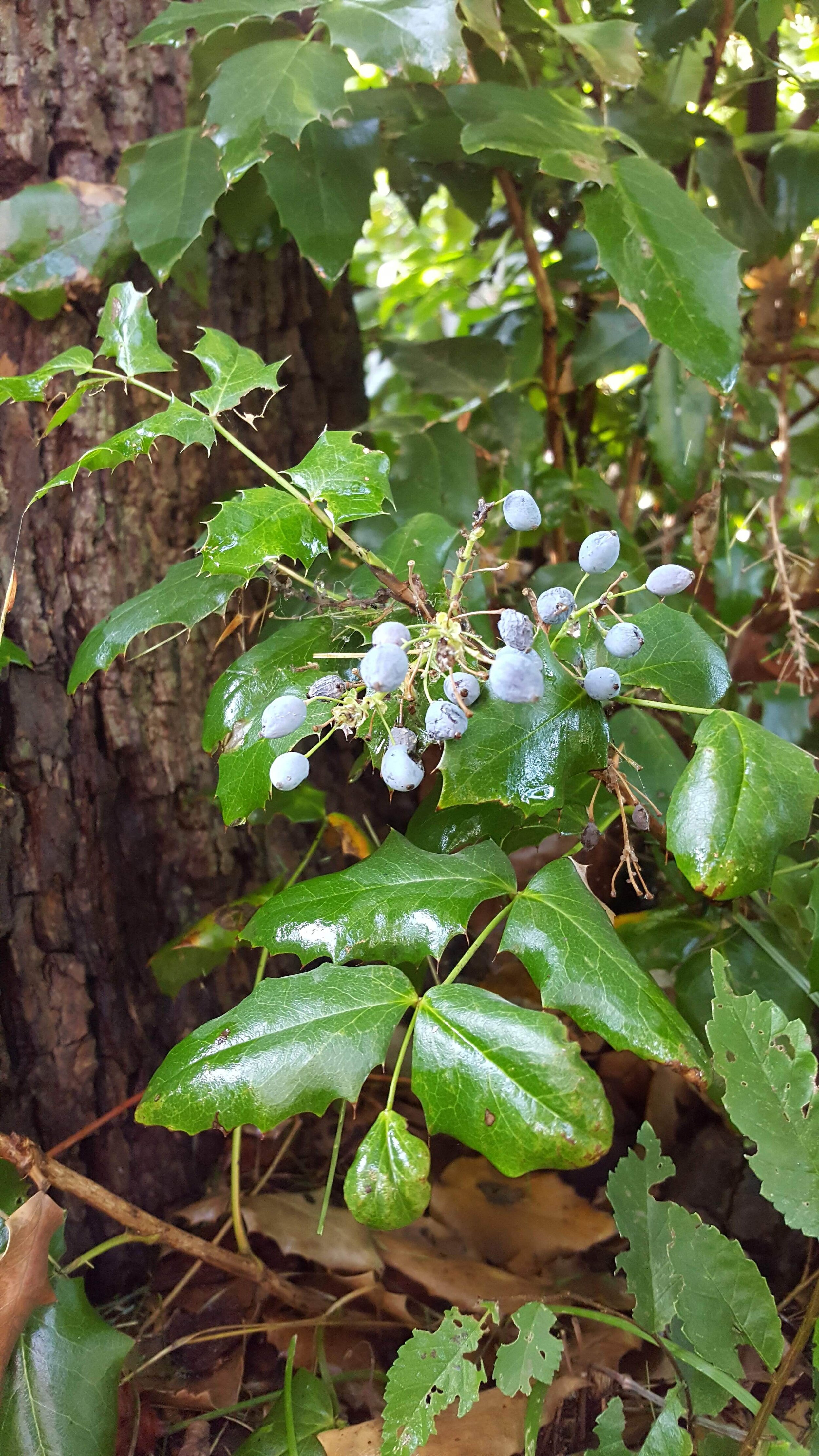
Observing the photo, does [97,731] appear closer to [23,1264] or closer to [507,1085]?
[23,1264]

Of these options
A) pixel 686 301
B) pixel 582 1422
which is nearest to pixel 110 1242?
pixel 582 1422

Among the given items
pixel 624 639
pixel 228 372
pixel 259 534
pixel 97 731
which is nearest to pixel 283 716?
pixel 259 534

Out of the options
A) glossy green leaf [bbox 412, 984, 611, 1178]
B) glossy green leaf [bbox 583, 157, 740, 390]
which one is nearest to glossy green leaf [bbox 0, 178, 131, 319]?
glossy green leaf [bbox 583, 157, 740, 390]

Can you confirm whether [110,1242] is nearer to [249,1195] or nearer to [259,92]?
[249,1195]

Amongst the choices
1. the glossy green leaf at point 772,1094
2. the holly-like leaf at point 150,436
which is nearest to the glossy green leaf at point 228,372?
the holly-like leaf at point 150,436

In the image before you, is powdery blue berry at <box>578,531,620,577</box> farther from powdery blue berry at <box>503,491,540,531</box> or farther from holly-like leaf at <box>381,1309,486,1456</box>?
holly-like leaf at <box>381,1309,486,1456</box>

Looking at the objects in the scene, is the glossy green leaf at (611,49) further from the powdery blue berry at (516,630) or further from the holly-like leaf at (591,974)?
the holly-like leaf at (591,974)
